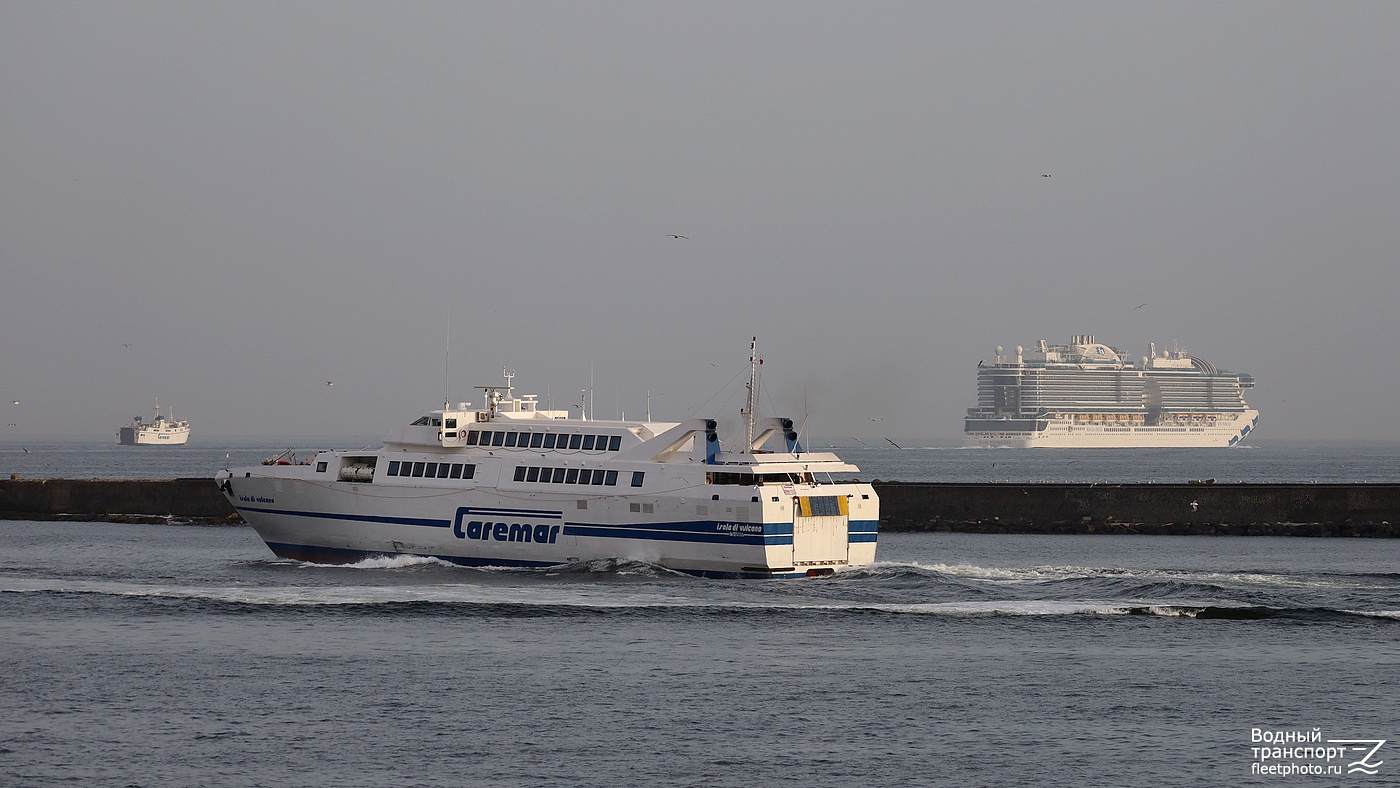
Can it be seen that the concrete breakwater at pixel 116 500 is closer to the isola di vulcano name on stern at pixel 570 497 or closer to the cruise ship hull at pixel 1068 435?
the isola di vulcano name on stern at pixel 570 497

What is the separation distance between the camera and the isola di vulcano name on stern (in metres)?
34.4

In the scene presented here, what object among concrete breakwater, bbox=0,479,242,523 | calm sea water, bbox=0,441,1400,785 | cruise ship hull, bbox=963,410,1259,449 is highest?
cruise ship hull, bbox=963,410,1259,449

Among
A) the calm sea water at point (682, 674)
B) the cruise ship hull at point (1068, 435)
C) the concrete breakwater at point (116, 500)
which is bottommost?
the calm sea water at point (682, 674)

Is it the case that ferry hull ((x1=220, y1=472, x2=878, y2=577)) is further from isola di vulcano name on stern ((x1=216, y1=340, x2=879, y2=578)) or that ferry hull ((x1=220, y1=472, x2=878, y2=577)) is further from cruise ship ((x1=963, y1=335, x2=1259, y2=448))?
cruise ship ((x1=963, y1=335, x2=1259, y2=448))

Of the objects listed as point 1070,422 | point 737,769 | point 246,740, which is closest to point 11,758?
point 246,740

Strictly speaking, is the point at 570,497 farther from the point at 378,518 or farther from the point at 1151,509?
the point at 1151,509

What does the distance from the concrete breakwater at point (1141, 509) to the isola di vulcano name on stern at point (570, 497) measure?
19.4m

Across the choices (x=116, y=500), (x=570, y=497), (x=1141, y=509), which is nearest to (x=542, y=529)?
(x=570, y=497)

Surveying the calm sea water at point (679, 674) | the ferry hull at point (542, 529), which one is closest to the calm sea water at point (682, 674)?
the calm sea water at point (679, 674)

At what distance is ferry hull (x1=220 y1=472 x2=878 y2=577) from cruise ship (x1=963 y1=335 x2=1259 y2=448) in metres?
159

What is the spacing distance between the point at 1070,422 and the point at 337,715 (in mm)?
178253

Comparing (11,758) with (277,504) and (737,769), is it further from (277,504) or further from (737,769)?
(277,504)

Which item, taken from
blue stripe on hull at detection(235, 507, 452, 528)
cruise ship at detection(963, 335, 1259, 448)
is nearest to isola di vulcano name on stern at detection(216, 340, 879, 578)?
blue stripe on hull at detection(235, 507, 452, 528)

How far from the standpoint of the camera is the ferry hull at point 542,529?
1347 inches
